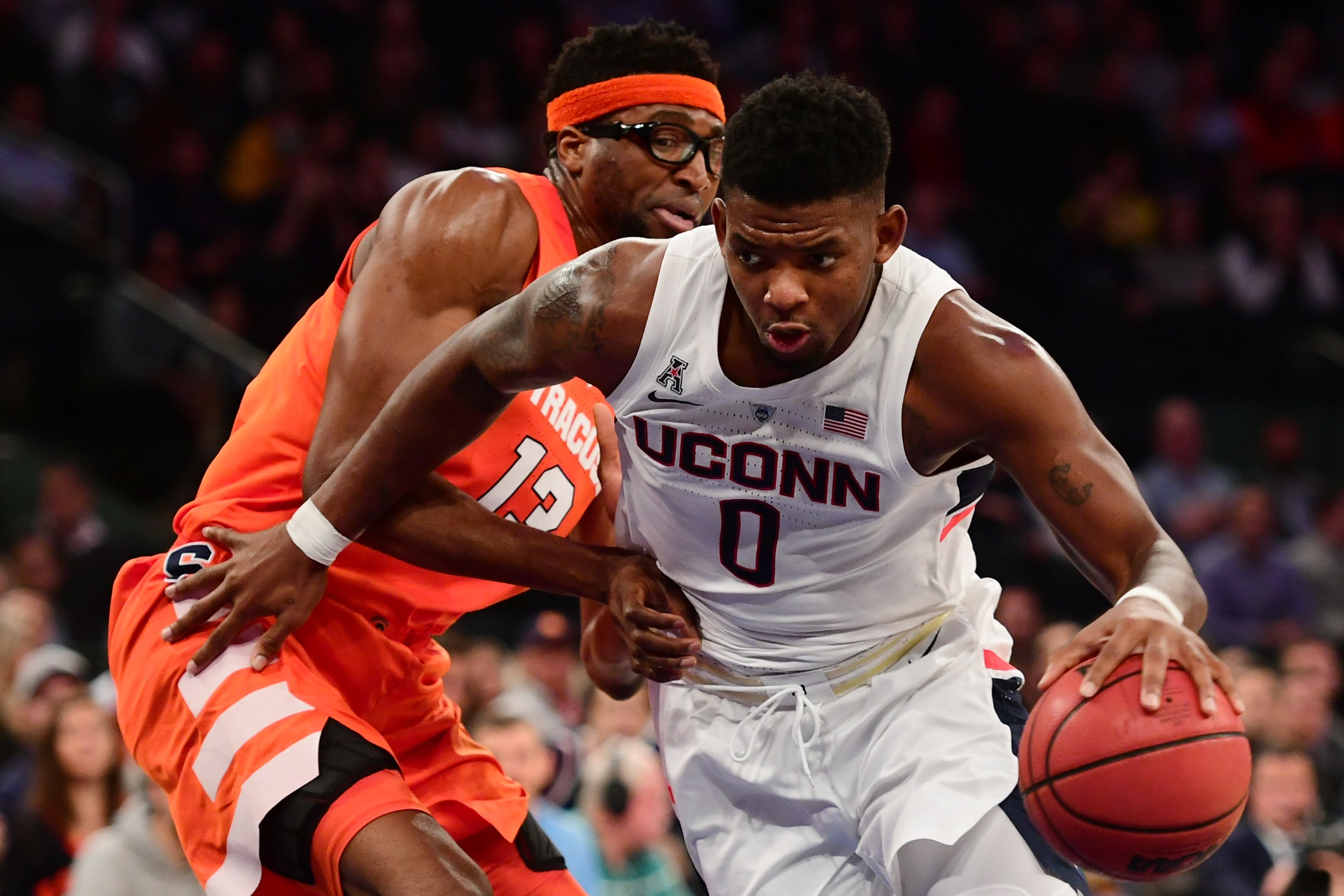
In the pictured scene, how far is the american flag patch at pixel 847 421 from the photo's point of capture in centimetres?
316

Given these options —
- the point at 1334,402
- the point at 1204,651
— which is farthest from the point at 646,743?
the point at 1334,402

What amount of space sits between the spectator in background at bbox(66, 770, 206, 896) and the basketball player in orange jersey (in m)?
2.14

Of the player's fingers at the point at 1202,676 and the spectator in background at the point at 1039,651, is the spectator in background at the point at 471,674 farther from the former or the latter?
the player's fingers at the point at 1202,676

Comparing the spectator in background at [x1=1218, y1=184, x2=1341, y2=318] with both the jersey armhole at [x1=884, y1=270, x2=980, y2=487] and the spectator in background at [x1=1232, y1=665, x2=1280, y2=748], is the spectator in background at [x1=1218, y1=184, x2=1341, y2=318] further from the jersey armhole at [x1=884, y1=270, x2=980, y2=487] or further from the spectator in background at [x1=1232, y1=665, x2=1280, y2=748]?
the jersey armhole at [x1=884, y1=270, x2=980, y2=487]

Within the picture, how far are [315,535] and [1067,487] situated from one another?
5.32 ft

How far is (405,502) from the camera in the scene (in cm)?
367

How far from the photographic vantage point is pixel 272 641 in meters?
3.58

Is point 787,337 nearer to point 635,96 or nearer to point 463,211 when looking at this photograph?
point 463,211

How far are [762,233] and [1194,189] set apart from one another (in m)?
10.5

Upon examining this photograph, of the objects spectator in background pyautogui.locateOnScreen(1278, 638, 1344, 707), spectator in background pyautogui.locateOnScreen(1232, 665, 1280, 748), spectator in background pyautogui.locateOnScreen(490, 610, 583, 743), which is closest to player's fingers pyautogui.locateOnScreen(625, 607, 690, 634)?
spectator in background pyautogui.locateOnScreen(490, 610, 583, 743)

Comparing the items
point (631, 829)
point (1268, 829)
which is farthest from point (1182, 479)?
point (631, 829)

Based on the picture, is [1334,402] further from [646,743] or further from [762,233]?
[762,233]

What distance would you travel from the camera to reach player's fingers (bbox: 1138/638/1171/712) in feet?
8.61

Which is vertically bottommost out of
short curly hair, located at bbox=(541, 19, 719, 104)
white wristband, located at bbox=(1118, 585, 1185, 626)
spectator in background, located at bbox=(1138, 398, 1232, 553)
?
spectator in background, located at bbox=(1138, 398, 1232, 553)
